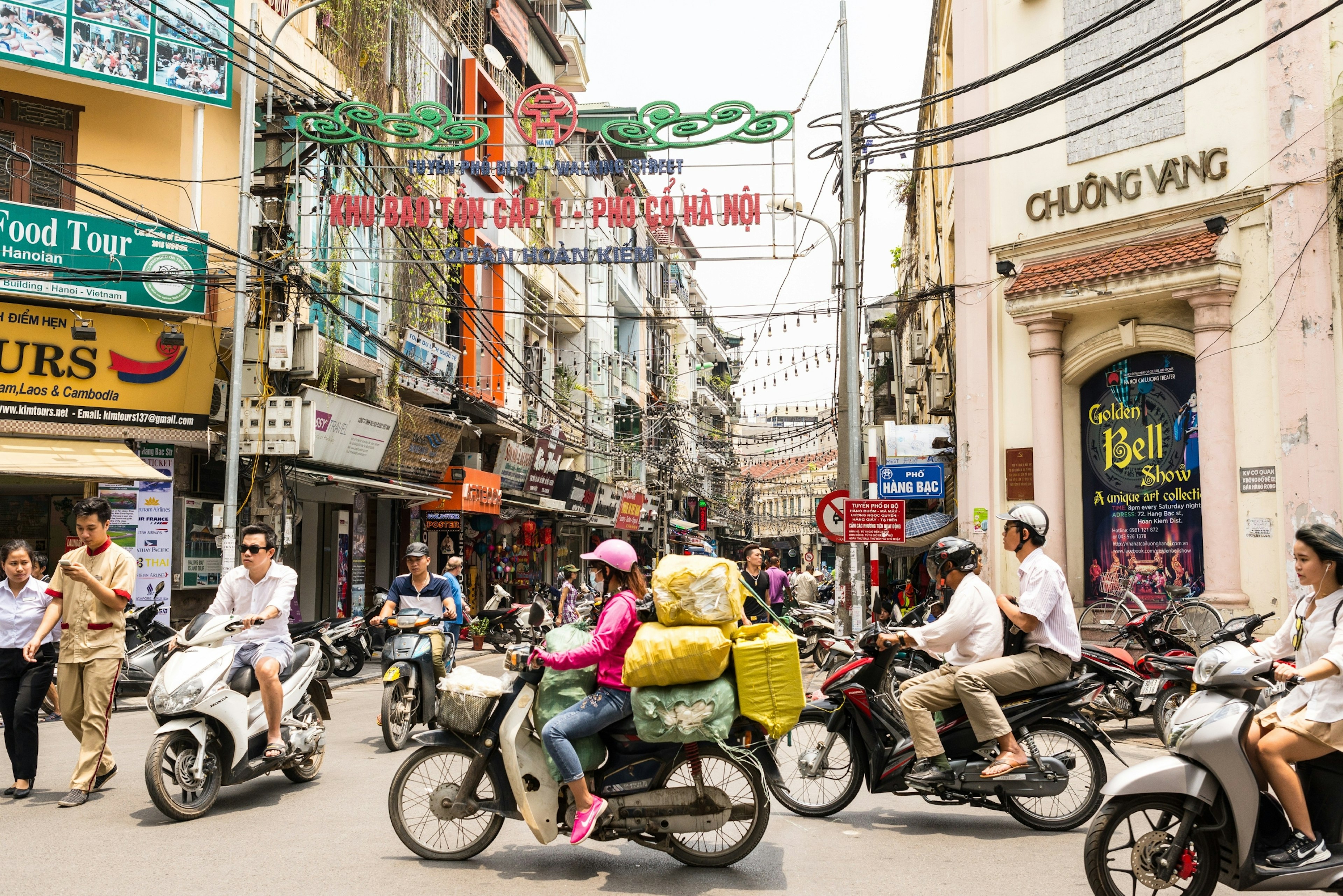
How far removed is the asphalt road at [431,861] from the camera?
5.44 metres

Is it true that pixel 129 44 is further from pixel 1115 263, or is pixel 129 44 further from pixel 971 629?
pixel 971 629

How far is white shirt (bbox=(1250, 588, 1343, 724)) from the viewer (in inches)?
179

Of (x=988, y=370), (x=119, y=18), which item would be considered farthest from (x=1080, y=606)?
(x=119, y=18)


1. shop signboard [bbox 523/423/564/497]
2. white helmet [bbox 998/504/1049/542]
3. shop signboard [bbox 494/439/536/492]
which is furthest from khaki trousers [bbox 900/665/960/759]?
shop signboard [bbox 523/423/564/497]

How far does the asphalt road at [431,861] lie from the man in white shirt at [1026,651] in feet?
2.03

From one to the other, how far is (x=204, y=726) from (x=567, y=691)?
253 cm

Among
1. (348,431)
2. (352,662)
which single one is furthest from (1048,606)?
(348,431)

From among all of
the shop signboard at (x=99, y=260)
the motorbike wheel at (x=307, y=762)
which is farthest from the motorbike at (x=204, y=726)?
the shop signboard at (x=99, y=260)

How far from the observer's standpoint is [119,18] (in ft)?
49.3

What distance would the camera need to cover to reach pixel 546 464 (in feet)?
98.1

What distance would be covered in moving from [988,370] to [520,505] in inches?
586

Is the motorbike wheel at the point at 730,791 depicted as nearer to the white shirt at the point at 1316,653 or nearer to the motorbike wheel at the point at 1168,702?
the white shirt at the point at 1316,653

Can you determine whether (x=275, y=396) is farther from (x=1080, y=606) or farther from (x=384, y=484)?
(x=1080, y=606)

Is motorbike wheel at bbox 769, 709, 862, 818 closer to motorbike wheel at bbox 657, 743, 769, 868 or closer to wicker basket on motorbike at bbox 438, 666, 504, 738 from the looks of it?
motorbike wheel at bbox 657, 743, 769, 868
